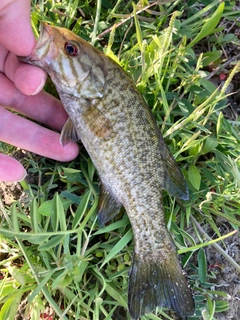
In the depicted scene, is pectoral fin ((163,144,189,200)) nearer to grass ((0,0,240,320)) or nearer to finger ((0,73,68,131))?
grass ((0,0,240,320))

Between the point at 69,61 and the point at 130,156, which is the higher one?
the point at 69,61

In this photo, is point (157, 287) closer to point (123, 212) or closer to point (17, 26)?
point (123, 212)

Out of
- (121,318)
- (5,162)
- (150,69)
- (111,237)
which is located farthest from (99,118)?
(121,318)

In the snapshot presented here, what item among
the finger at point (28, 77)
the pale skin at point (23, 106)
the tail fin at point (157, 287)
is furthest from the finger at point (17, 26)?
the tail fin at point (157, 287)

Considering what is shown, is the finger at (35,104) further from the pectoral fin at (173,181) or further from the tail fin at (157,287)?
the tail fin at (157,287)

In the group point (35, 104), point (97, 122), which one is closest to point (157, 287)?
point (97, 122)

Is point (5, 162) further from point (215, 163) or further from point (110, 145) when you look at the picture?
point (215, 163)
